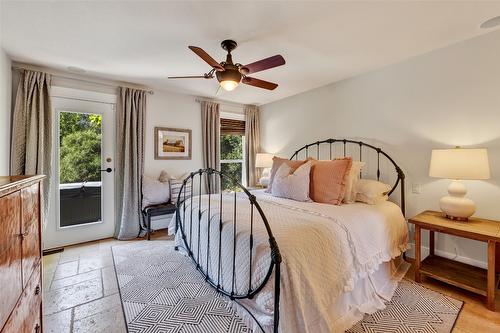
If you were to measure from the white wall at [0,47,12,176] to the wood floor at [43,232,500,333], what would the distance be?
126cm

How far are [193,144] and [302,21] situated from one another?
2.91 m

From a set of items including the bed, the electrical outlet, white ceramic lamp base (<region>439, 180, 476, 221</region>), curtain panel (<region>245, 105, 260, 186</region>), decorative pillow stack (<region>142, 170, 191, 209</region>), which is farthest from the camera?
curtain panel (<region>245, 105, 260, 186</region>)

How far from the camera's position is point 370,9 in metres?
1.86

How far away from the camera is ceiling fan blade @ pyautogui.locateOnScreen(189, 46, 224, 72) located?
73.3 inches

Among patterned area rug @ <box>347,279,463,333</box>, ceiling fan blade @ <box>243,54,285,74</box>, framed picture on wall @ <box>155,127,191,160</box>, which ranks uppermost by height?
ceiling fan blade @ <box>243,54,285,74</box>

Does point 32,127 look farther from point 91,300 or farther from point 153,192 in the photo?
point 91,300

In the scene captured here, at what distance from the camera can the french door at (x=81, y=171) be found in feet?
10.5

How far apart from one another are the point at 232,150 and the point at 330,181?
2785 mm

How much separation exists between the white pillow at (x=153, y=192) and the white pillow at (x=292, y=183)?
5.96 feet

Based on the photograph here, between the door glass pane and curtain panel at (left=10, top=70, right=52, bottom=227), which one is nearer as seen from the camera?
curtain panel at (left=10, top=70, right=52, bottom=227)

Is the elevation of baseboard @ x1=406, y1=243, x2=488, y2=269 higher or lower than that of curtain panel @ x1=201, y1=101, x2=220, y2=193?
lower

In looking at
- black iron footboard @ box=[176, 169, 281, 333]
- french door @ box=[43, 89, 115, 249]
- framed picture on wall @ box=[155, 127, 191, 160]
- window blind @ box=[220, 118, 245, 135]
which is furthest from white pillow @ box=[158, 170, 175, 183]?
window blind @ box=[220, 118, 245, 135]

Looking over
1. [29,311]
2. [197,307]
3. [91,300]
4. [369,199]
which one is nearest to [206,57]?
[29,311]

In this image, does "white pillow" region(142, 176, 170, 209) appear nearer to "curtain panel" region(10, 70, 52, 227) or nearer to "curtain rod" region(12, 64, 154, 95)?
"curtain panel" region(10, 70, 52, 227)
